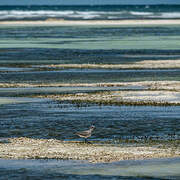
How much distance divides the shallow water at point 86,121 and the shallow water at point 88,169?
10.2ft

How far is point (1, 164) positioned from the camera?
53.0 ft

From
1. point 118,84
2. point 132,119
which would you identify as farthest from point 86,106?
point 118,84

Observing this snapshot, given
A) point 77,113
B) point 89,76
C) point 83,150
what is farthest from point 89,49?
point 83,150

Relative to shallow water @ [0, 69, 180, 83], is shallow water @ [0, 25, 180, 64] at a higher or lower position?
lower

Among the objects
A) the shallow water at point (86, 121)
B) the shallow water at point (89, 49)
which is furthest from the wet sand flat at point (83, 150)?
the shallow water at point (89, 49)

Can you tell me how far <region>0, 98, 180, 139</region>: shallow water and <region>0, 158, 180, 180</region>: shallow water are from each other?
10.2 feet

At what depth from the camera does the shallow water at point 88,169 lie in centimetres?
1508

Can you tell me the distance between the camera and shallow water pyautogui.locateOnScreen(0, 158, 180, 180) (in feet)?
49.5

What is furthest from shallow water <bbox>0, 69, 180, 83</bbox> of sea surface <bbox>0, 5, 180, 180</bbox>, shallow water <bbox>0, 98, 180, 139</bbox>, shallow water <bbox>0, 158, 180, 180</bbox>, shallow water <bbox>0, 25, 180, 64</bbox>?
shallow water <bbox>0, 158, 180, 180</bbox>

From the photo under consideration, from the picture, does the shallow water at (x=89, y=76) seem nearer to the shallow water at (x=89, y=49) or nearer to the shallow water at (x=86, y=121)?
the shallow water at (x=89, y=49)

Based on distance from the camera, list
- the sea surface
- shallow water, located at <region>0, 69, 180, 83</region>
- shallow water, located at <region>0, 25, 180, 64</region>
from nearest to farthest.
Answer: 1. the sea surface
2. shallow water, located at <region>0, 69, 180, 83</region>
3. shallow water, located at <region>0, 25, 180, 64</region>

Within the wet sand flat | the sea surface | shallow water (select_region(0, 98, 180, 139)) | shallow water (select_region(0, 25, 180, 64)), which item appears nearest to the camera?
the sea surface

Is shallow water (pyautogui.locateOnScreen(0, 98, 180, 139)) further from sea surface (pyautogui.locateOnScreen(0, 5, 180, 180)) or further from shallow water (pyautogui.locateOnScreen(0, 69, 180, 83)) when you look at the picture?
shallow water (pyautogui.locateOnScreen(0, 69, 180, 83))

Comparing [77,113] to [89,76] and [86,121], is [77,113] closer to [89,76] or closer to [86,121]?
[86,121]
